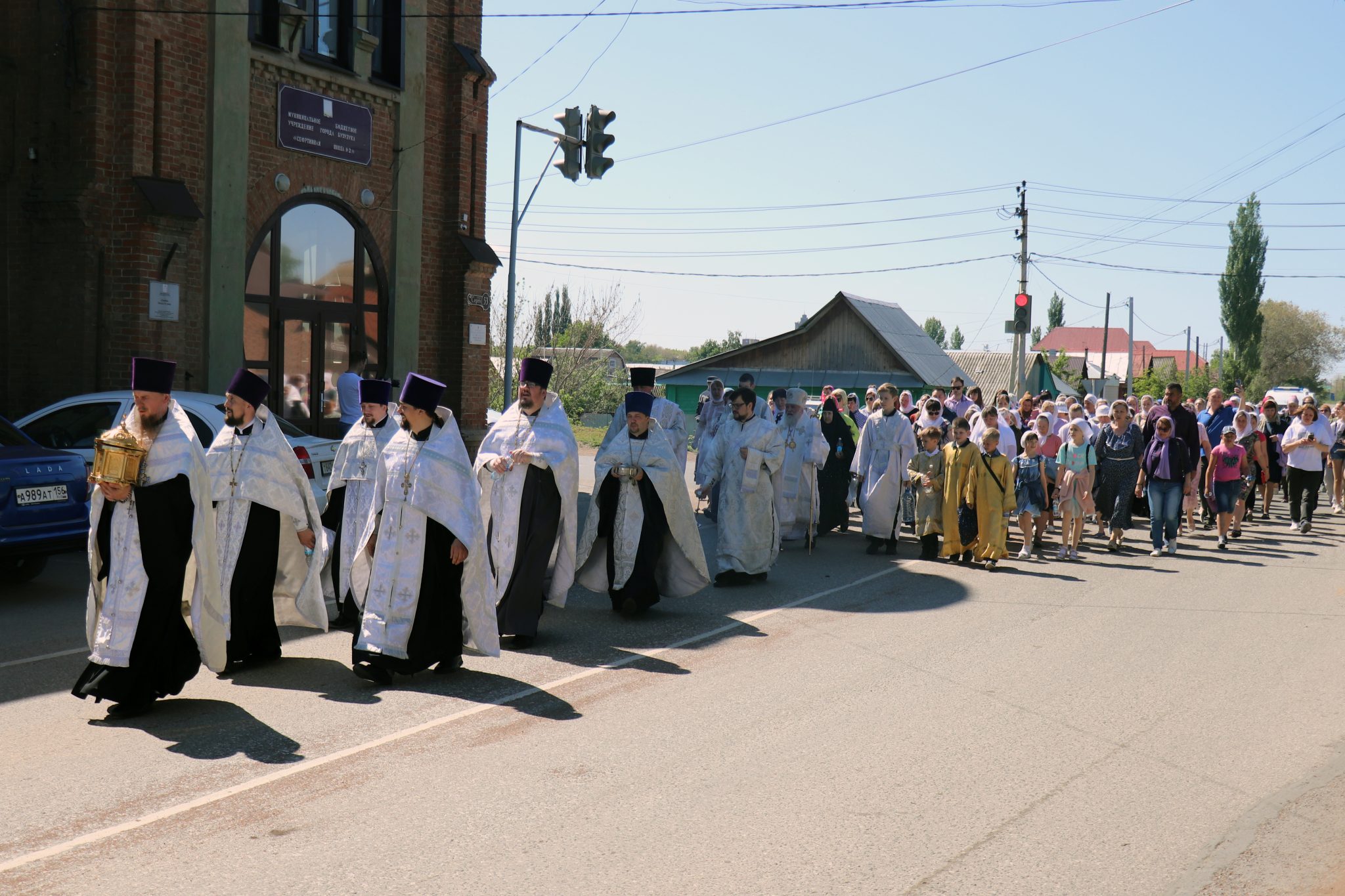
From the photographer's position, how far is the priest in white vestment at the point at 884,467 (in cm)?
1491

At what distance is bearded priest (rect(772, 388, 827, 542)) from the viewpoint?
1533 cm

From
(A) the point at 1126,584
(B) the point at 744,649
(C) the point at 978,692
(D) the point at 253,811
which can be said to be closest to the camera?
(D) the point at 253,811

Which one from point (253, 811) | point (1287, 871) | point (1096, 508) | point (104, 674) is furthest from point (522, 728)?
point (1096, 508)

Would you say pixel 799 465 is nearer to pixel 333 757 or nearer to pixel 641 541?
pixel 641 541

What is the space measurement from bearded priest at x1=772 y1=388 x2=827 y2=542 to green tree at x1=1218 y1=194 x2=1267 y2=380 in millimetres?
81131

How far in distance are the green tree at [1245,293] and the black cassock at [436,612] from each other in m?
89.4

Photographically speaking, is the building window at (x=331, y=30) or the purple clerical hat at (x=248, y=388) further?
the building window at (x=331, y=30)

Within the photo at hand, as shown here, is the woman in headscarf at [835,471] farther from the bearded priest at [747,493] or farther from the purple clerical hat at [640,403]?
the purple clerical hat at [640,403]

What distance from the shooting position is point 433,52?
2006 centimetres

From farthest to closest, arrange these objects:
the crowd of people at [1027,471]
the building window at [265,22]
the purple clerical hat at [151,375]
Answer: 1. the building window at [265,22]
2. the crowd of people at [1027,471]
3. the purple clerical hat at [151,375]

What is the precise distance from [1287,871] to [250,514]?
6.12 metres

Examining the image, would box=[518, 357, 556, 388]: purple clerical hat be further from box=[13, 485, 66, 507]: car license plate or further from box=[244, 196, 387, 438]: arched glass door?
box=[244, 196, 387, 438]: arched glass door

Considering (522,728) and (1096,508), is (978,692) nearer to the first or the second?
(522,728)

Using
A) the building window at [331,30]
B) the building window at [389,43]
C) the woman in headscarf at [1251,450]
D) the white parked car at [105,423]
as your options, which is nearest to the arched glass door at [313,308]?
the building window at [331,30]
